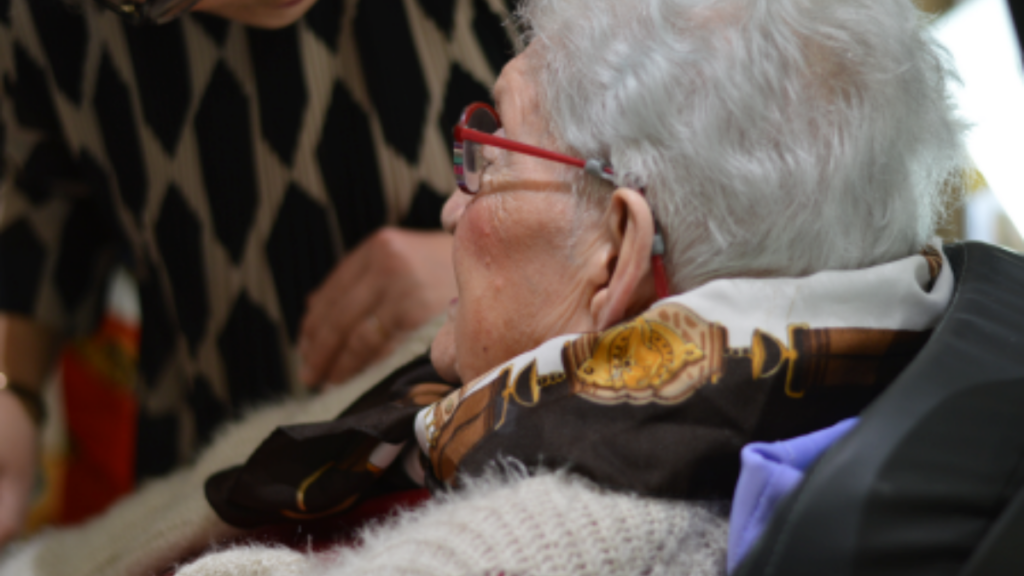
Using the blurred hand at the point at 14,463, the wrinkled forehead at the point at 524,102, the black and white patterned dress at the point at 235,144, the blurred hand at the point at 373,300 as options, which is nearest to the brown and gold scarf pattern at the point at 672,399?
the wrinkled forehead at the point at 524,102

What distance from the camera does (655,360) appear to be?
2.22 feet

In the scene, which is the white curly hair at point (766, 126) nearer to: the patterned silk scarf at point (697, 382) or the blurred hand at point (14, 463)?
the patterned silk scarf at point (697, 382)

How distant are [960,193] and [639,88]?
1.81ft

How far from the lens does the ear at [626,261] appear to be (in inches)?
29.5

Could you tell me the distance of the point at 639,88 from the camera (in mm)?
752

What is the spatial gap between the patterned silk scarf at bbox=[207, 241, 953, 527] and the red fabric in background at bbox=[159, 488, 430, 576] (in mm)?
190

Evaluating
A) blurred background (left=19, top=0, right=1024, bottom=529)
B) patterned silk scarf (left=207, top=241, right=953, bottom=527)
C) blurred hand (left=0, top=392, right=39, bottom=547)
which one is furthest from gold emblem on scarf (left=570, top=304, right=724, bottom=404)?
blurred background (left=19, top=0, right=1024, bottom=529)

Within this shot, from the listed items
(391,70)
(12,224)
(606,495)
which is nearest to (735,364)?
(606,495)

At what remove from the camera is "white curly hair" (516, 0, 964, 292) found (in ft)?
2.37

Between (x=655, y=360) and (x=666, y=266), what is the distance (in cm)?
14

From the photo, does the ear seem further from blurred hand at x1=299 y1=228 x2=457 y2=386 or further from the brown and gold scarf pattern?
blurred hand at x1=299 y1=228 x2=457 y2=386

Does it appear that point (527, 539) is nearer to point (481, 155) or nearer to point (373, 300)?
point (481, 155)

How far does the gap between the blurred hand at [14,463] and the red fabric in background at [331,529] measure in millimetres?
427

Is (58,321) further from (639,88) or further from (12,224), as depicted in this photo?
(639,88)
